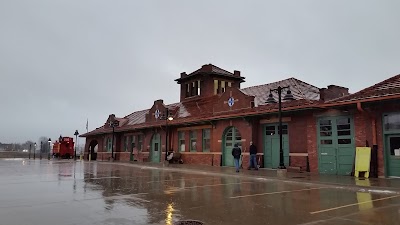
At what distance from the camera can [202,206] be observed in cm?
923

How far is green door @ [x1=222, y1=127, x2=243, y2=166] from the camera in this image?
84.9 feet

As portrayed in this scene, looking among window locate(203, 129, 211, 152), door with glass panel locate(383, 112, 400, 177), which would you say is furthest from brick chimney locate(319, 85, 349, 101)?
window locate(203, 129, 211, 152)

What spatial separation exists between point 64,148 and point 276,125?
40806 millimetres

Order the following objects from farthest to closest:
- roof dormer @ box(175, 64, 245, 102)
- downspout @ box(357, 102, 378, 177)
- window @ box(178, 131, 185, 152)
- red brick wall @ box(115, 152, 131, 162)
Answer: red brick wall @ box(115, 152, 131, 162)
roof dormer @ box(175, 64, 245, 102)
window @ box(178, 131, 185, 152)
downspout @ box(357, 102, 378, 177)

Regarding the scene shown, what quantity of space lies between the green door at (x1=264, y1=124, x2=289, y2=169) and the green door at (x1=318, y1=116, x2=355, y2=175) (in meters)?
2.62

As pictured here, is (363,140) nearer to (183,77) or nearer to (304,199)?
(304,199)

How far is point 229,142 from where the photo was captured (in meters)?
26.4

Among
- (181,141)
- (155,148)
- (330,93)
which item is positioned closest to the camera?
(330,93)

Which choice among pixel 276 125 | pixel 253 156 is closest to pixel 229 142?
pixel 253 156

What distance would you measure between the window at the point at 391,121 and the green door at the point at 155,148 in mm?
21678

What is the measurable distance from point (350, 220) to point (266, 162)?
52.6 feet

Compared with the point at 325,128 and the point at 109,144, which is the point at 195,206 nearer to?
the point at 325,128

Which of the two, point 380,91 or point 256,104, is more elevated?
point 256,104

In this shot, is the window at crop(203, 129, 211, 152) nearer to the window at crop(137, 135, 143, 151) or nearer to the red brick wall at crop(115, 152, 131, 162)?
the window at crop(137, 135, 143, 151)
